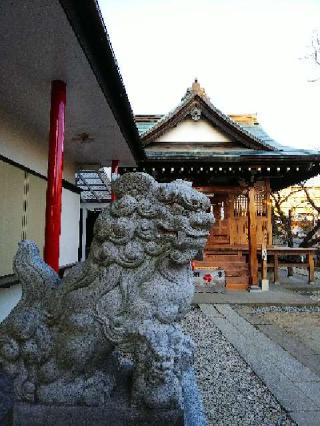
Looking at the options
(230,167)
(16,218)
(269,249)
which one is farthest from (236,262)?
(16,218)

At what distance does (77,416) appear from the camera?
1.84 meters

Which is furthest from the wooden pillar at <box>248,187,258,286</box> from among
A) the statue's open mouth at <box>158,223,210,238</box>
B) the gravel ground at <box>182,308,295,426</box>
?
Result: the statue's open mouth at <box>158,223,210,238</box>

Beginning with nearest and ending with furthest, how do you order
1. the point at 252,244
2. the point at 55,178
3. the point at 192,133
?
the point at 55,178
the point at 252,244
the point at 192,133

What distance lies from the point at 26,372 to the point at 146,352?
744mm

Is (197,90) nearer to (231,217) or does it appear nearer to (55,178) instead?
(231,217)

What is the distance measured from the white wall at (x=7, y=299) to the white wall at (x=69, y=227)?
1908 millimetres

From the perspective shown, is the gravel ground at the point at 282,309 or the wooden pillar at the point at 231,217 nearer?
the gravel ground at the point at 282,309

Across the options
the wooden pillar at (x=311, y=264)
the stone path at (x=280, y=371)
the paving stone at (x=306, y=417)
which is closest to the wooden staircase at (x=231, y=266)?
the wooden pillar at (x=311, y=264)

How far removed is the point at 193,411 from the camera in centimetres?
203

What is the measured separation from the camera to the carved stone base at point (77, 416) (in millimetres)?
1796

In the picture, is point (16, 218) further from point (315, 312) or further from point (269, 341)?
point (315, 312)

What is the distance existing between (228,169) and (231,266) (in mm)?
2998

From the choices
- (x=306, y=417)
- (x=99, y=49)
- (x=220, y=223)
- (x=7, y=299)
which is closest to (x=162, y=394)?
(x=306, y=417)

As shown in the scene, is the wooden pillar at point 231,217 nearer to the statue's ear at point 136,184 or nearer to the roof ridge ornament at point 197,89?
the roof ridge ornament at point 197,89
